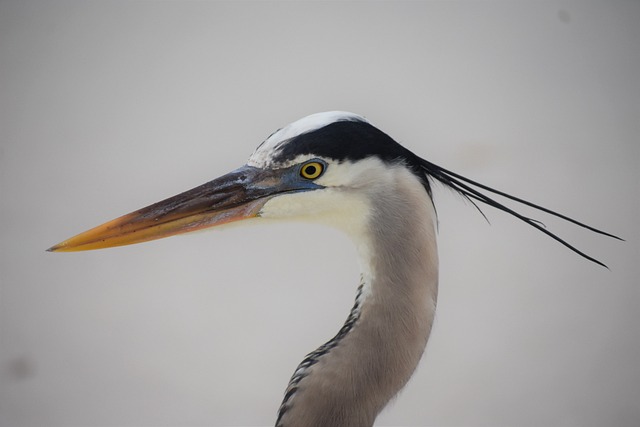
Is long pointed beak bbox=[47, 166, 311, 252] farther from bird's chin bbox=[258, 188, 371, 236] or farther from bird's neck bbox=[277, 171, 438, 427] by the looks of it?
bird's neck bbox=[277, 171, 438, 427]

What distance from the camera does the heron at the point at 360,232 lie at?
31.1 inches

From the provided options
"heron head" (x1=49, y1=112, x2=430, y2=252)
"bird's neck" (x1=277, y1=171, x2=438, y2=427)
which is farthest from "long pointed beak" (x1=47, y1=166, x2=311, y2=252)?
"bird's neck" (x1=277, y1=171, x2=438, y2=427)

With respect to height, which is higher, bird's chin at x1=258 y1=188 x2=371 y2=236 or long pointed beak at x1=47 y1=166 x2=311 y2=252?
long pointed beak at x1=47 y1=166 x2=311 y2=252

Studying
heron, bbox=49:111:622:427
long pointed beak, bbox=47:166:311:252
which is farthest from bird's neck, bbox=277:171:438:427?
long pointed beak, bbox=47:166:311:252

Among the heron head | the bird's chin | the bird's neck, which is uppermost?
the heron head

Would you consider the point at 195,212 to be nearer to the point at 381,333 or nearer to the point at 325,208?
the point at 325,208

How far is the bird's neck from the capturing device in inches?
31.0

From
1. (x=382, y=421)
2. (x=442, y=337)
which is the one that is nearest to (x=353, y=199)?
(x=382, y=421)

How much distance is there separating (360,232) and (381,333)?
143mm

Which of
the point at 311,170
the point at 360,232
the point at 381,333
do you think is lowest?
the point at 381,333

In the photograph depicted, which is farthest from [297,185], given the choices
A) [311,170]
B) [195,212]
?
[195,212]

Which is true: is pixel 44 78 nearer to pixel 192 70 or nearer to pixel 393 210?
pixel 192 70

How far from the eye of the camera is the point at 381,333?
31.3 inches

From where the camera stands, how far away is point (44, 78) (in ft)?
6.86
